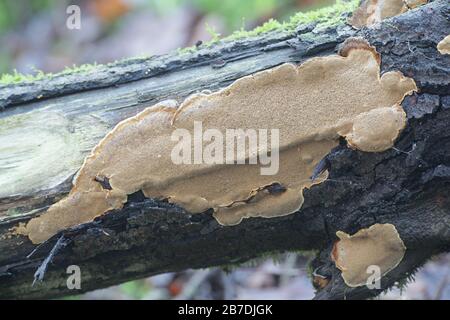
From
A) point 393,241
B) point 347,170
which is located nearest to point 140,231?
point 347,170

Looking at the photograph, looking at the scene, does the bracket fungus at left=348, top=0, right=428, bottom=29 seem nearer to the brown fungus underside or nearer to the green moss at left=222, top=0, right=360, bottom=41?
the green moss at left=222, top=0, right=360, bottom=41

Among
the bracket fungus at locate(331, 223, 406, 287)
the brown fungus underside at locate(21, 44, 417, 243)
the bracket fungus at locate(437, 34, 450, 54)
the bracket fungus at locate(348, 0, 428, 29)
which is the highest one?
the bracket fungus at locate(348, 0, 428, 29)

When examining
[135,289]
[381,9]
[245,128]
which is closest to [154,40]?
[135,289]

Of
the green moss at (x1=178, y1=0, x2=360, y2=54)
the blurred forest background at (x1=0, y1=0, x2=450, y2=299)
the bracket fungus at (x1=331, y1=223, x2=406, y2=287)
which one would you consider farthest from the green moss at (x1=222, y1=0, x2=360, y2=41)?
the blurred forest background at (x1=0, y1=0, x2=450, y2=299)

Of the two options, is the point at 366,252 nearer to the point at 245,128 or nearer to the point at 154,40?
the point at 245,128

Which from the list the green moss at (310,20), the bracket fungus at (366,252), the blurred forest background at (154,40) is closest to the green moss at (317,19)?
the green moss at (310,20)
